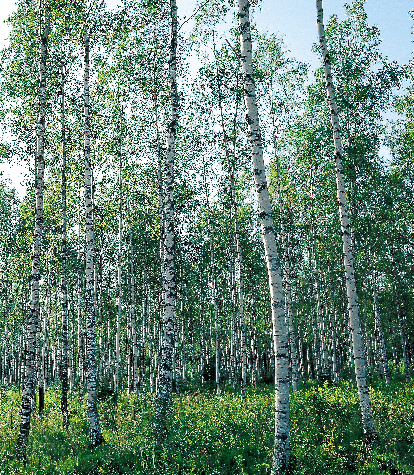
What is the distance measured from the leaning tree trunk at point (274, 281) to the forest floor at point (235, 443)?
499 millimetres

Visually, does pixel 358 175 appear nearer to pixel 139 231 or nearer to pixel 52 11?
pixel 139 231

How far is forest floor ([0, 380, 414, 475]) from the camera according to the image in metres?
7.09

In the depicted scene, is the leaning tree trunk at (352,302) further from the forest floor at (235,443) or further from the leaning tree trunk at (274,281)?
the leaning tree trunk at (274,281)

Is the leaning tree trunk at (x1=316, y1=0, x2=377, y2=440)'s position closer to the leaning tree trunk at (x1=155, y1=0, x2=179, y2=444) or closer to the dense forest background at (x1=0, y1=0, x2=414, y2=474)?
the dense forest background at (x1=0, y1=0, x2=414, y2=474)

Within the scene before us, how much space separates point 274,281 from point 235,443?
3.81 metres

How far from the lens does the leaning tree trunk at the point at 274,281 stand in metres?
6.65

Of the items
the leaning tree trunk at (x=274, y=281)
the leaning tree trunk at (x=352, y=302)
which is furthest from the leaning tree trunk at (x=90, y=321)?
the leaning tree trunk at (x=352, y=302)

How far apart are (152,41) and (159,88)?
5.83 ft

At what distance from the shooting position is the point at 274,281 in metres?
7.32

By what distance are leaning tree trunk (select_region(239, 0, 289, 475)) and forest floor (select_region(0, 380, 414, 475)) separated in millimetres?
499

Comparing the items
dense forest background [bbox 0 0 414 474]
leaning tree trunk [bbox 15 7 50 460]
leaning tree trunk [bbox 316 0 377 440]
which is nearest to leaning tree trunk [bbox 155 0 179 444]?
dense forest background [bbox 0 0 414 474]

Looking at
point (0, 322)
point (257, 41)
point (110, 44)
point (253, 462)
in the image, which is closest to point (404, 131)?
point (257, 41)

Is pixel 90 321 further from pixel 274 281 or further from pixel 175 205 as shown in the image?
pixel 175 205

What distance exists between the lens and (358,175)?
21.9 m
